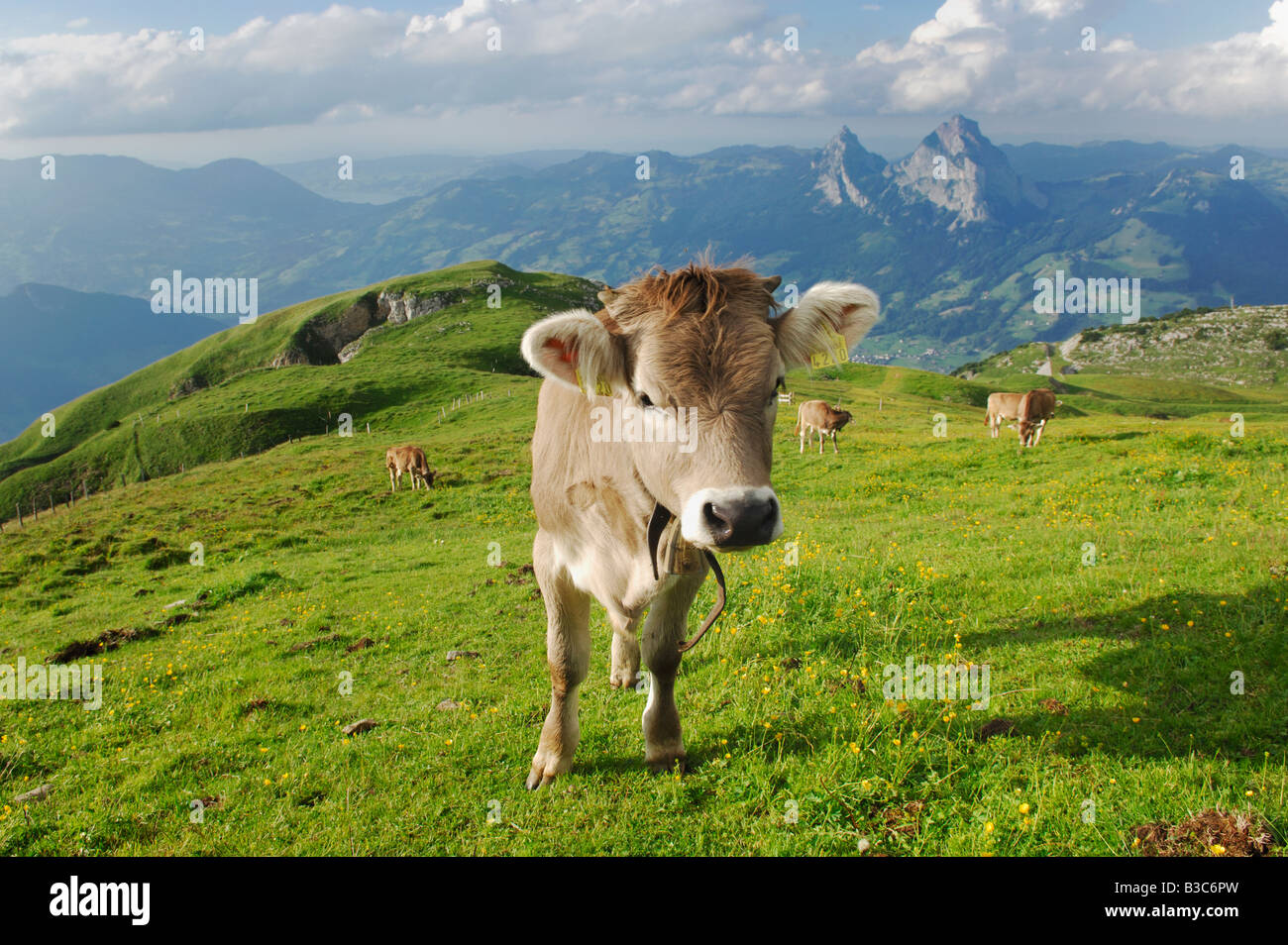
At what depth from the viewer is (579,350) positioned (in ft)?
14.0

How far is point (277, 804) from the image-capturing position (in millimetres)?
5996

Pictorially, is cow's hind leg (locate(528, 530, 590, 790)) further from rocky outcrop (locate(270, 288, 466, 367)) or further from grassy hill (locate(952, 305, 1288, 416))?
grassy hill (locate(952, 305, 1288, 416))

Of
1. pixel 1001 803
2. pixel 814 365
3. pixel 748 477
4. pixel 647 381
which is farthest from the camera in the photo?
pixel 814 365

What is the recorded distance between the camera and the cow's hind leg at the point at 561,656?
237 inches

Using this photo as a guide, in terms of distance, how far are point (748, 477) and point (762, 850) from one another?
281 cm

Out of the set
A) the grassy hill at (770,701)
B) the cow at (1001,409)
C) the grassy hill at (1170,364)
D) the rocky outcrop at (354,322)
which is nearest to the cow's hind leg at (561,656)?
the grassy hill at (770,701)

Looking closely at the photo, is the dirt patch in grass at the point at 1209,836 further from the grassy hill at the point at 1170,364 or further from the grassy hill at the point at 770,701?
the grassy hill at the point at 1170,364
